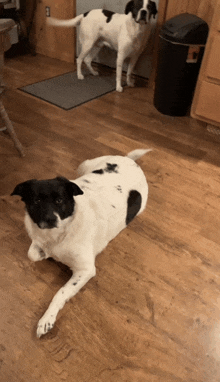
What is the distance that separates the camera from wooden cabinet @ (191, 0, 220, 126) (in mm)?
2416

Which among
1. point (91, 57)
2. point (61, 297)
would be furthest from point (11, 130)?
point (91, 57)

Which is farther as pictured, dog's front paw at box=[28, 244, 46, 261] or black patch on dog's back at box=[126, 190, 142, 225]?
black patch on dog's back at box=[126, 190, 142, 225]

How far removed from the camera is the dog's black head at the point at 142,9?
3.00 meters

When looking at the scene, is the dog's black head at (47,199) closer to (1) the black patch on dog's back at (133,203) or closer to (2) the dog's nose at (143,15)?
(1) the black patch on dog's back at (133,203)

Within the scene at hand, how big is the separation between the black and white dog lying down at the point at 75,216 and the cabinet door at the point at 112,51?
2.36 metres

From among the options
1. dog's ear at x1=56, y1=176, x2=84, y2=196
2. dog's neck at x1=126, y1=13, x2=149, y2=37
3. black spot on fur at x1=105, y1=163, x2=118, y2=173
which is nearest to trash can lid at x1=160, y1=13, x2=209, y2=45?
dog's neck at x1=126, y1=13, x2=149, y2=37

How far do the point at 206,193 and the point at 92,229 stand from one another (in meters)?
1.06

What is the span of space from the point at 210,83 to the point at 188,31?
0.47m

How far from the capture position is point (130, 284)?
1.52 metres

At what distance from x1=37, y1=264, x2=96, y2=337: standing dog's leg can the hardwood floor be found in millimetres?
41

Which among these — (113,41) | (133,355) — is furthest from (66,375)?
(113,41)

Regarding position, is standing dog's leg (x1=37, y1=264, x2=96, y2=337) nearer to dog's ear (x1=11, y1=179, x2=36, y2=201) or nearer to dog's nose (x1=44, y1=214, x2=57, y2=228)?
dog's nose (x1=44, y1=214, x2=57, y2=228)

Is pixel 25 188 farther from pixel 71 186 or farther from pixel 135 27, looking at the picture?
pixel 135 27

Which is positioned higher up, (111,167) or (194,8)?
(194,8)
